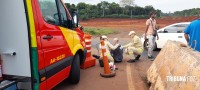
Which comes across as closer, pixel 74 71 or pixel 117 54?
pixel 74 71

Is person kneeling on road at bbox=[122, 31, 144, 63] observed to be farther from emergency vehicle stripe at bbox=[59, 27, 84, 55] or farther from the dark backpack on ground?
emergency vehicle stripe at bbox=[59, 27, 84, 55]

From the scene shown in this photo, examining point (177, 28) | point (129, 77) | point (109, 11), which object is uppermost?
point (109, 11)

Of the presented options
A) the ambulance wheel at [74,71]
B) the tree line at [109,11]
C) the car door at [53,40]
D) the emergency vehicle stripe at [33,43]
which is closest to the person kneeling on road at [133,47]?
the ambulance wheel at [74,71]

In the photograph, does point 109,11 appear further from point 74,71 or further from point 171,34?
point 74,71

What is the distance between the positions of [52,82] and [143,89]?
2209 mm

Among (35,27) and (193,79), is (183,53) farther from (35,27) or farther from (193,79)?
(35,27)

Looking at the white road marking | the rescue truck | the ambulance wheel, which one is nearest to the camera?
the rescue truck

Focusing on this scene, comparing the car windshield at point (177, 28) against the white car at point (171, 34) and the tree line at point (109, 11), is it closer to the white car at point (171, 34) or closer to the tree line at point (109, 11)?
the white car at point (171, 34)

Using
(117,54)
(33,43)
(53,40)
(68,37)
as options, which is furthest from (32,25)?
(117,54)

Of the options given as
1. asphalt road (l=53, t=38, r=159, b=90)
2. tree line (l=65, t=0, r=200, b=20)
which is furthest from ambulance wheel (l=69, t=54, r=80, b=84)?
tree line (l=65, t=0, r=200, b=20)

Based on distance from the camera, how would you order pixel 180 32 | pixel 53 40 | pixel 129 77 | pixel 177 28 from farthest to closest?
pixel 177 28 → pixel 180 32 → pixel 129 77 → pixel 53 40

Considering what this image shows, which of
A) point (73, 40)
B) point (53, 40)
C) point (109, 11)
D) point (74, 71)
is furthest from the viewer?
point (109, 11)

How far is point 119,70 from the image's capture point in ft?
26.2

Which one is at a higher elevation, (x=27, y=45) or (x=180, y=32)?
(x=27, y=45)
